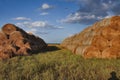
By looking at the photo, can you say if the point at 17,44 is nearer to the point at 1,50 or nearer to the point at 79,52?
the point at 1,50

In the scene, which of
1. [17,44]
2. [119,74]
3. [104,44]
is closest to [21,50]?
[17,44]

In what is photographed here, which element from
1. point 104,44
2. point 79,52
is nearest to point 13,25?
point 79,52

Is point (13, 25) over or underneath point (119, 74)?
over

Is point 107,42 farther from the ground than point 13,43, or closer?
closer

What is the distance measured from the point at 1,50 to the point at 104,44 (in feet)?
19.9

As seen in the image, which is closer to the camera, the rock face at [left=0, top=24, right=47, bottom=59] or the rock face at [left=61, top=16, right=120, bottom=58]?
the rock face at [left=61, top=16, right=120, bottom=58]

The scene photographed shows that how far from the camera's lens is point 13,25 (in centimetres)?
1709

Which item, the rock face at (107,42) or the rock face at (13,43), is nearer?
the rock face at (107,42)

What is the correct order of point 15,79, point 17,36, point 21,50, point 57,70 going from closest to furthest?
point 15,79
point 57,70
point 21,50
point 17,36

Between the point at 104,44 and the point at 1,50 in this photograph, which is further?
the point at 1,50

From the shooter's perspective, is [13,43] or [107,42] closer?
[107,42]

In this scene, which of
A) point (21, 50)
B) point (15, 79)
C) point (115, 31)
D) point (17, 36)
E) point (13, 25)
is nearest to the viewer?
point (15, 79)

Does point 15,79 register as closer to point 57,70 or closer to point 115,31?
point 57,70

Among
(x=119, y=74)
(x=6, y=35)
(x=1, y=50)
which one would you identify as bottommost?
(x=119, y=74)
